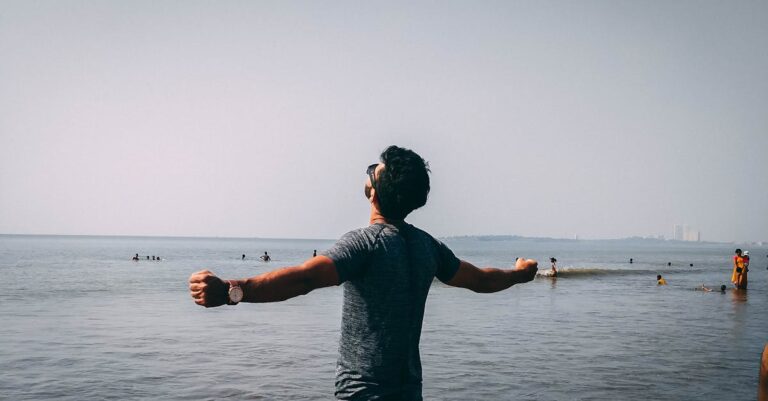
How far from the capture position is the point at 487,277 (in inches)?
146

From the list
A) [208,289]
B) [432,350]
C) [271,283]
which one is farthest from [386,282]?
[432,350]

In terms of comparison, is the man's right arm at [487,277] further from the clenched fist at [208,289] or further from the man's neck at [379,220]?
the clenched fist at [208,289]

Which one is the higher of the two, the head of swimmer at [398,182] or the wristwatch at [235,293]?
the head of swimmer at [398,182]

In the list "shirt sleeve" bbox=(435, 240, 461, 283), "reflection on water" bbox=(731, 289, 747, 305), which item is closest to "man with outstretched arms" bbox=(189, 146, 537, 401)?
"shirt sleeve" bbox=(435, 240, 461, 283)

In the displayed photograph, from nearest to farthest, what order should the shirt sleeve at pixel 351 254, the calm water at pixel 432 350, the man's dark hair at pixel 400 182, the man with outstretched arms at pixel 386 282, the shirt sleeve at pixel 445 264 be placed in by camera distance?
Answer: the shirt sleeve at pixel 351 254 → the man with outstretched arms at pixel 386 282 → the man's dark hair at pixel 400 182 → the shirt sleeve at pixel 445 264 → the calm water at pixel 432 350

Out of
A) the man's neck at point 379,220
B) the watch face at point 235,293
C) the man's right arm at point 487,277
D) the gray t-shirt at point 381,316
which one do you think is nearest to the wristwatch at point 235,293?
the watch face at point 235,293

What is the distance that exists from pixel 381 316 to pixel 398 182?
658mm

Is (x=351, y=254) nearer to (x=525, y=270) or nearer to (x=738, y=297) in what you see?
(x=525, y=270)

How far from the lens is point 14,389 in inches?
493

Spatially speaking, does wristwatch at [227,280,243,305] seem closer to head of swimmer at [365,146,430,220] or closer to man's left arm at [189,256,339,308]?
man's left arm at [189,256,339,308]

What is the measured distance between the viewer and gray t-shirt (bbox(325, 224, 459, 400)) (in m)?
3.07

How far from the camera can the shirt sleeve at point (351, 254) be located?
2885mm

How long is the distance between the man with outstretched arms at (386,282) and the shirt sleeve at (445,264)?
116mm

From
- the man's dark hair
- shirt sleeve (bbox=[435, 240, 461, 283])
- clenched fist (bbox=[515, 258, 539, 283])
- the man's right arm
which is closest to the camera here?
the man's dark hair
